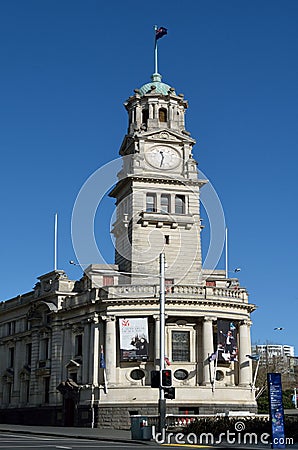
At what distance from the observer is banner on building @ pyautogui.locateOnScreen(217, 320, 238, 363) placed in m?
65.5

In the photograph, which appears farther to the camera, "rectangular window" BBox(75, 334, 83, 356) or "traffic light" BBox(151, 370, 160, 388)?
"rectangular window" BBox(75, 334, 83, 356)

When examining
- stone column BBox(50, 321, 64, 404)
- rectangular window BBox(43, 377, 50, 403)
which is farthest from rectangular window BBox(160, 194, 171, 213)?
rectangular window BBox(43, 377, 50, 403)

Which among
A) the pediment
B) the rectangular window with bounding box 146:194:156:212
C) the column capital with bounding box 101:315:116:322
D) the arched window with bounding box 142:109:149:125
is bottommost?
the column capital with bounding box 101:315:116:322

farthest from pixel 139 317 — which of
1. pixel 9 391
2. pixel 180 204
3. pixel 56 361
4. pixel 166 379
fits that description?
pixel 166 379

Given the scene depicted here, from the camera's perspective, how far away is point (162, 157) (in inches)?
3056

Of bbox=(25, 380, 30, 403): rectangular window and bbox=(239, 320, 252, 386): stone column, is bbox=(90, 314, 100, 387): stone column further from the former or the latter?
bbox=(25, 380, 30, 403): rectangular window

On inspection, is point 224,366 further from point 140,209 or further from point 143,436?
point 143,436

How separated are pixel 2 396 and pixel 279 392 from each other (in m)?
55.1

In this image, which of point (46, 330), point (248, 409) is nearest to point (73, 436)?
point (248, 409)

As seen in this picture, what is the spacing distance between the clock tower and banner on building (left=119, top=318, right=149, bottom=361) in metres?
7.80

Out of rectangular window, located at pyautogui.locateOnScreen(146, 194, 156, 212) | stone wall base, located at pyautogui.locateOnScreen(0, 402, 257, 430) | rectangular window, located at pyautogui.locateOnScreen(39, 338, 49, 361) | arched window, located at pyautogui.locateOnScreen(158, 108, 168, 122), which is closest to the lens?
stone wall base, located at pyautogui.locateOnScreen(0, 402, 257, 430)

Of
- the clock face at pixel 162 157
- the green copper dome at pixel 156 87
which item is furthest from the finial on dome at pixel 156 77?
the clock face at pixel 162 157

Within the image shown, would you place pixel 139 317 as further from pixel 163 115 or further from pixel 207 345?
pixel 163 115

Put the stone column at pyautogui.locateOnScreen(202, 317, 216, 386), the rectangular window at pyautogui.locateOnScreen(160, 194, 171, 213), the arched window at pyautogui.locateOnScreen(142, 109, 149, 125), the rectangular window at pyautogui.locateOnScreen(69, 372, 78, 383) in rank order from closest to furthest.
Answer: the stone column at pyautogui.locateOnScreen(202, 317, 216, 386) < the rectangular window at pyautogui.locateOnScreen(69, 372, 78, 383) < the rectangular window at pyautogui.locateOnScreen(160, 194, 171, 213) < the arched window at pyautogui.locateOnScreen(142, 109, 149, 125)
